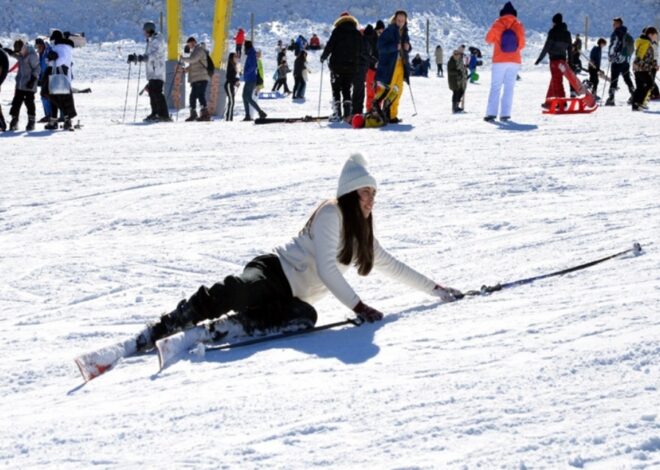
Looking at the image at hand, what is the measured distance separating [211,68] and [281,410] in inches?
531

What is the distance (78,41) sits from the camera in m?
18.6

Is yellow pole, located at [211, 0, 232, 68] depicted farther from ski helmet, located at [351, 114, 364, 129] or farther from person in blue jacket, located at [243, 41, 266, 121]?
ski helmet, located at [351, 114, 364, 129]

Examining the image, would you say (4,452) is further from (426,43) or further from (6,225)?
(426,43)

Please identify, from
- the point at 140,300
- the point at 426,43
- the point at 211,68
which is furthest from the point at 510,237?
the point at 426,43

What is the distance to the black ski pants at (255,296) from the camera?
14.6 feet

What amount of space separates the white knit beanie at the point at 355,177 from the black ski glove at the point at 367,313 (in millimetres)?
517

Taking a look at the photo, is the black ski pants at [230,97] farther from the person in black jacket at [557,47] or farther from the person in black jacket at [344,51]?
the person in black jacket at [557,47]

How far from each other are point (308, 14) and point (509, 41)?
3348 cm

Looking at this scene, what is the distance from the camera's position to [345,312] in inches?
200

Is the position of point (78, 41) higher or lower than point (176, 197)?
higher

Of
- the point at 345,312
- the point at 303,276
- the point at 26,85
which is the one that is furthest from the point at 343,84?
the point at 303,276

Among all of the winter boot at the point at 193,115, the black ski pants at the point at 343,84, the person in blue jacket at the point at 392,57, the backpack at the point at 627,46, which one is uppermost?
the backpack at the point at 627,46

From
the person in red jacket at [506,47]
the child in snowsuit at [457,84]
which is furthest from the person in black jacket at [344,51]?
the child in snowsuit at [457,84]

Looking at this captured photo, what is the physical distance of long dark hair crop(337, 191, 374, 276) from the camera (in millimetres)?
4516
